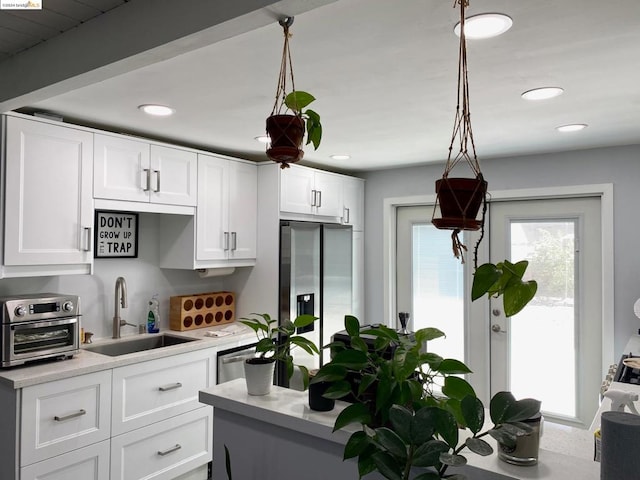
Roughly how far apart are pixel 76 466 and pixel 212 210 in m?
1.80

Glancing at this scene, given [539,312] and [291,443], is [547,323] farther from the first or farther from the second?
[291,443]

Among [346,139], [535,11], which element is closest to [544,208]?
[346,139]

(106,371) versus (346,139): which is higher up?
(346,139)

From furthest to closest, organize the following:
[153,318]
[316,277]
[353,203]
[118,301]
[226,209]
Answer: [353,203]
[316,277]
[226,209]
[153,318]
[118,301]

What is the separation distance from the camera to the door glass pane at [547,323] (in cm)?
379

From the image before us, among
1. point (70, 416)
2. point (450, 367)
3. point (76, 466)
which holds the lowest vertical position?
point (76, 466)

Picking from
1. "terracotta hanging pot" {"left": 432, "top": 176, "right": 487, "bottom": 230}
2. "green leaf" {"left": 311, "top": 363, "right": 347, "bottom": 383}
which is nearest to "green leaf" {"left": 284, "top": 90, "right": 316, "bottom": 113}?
"terracotta hanging pot" {"left": 432, "top": 176, "right": 487, "bottom": 230}

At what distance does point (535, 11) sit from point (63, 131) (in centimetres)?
237

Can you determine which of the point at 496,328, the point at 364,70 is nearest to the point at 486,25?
the point at 364,70

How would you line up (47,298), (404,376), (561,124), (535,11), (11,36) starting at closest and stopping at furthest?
1. (404,376)
2. (535,11)
3. (11,36)
4. (47,298)
5. (561,124)

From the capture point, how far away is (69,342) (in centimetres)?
264

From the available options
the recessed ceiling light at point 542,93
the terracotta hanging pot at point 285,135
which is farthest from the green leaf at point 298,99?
the recessed ceiling light at point 542,93

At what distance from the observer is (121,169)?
2945 mm

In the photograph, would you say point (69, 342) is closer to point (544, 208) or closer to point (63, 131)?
point (63, 131)
